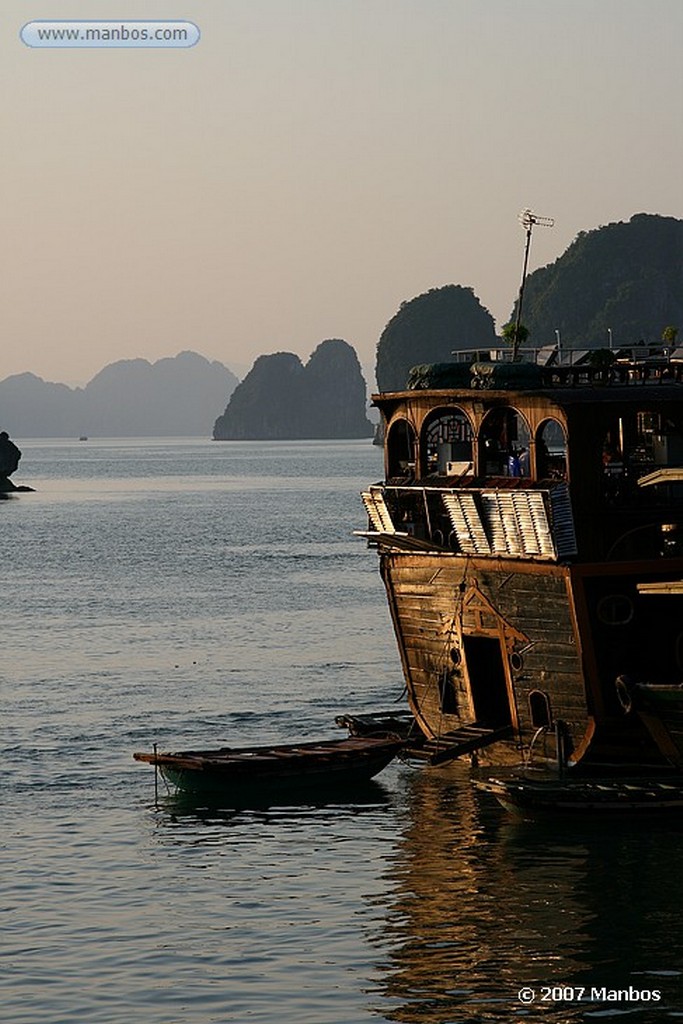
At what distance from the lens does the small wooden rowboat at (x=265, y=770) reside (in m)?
36.1

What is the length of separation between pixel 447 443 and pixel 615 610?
5884mm

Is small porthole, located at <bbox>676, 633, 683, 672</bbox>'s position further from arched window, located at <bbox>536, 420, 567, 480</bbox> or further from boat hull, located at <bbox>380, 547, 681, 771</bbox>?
arched window, located at <bbox>536, 420, 567, 480</bbox>

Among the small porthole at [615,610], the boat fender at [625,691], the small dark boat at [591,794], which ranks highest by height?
the small porthole at [615,610]

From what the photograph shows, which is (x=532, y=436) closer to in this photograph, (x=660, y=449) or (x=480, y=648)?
(x=660, y=449)

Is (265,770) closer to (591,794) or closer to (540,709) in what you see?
(540,709)

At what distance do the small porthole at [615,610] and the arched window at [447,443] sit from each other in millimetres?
5065

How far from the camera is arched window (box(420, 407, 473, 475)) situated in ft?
123

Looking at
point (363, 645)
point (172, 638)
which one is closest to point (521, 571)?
point (363, 645)

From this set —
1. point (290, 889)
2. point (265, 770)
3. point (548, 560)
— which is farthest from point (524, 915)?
point (265, 770)

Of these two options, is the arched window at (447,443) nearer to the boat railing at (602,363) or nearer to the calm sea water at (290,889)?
the boat railing at (602,363)

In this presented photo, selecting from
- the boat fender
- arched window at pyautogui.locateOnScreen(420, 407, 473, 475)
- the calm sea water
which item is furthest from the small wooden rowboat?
the boat fender

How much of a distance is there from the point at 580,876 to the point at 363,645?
33125 mm

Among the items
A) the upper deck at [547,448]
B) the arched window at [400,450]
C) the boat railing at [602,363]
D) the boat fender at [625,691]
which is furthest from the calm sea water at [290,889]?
the boat railing at [602,363]

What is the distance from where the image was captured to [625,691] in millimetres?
32656
